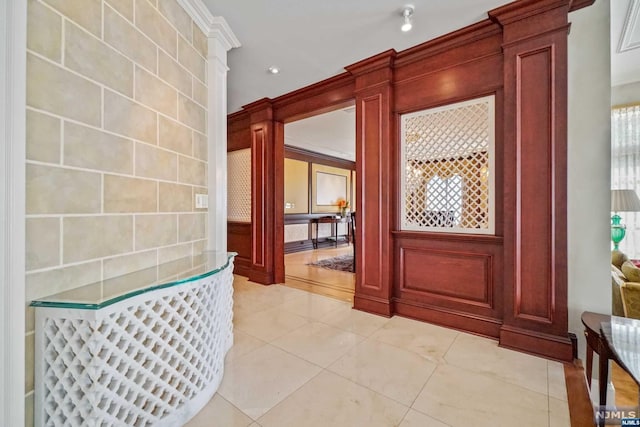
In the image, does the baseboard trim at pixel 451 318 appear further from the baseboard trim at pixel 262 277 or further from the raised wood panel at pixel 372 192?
the baseboard trim at pixel 262 277

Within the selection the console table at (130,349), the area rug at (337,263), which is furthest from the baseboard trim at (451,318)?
the area rug at (337,263)

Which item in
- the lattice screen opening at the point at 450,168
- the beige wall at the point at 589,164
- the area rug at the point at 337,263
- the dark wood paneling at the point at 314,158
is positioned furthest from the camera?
the dark wood paneling at the point at 314,158

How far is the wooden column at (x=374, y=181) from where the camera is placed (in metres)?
2.74

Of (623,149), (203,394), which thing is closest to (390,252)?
(203,394)

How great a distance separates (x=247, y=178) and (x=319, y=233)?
3.73 m

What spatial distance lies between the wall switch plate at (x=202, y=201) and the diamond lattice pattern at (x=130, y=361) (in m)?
0.72

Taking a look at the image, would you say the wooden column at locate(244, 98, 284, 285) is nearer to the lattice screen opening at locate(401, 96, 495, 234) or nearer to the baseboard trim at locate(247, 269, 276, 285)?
the baseboard trim at locate(247, 269, 276, 285)

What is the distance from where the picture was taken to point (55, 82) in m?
1.10

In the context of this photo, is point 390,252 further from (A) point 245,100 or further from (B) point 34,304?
(A) point 245,100

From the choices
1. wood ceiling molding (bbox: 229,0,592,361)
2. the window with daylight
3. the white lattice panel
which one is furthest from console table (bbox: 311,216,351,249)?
the window with daylight

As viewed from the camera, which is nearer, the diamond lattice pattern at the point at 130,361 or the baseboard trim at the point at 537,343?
the diamond lattice pattern at the point at 130,361

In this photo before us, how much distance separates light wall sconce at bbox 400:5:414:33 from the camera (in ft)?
6.74

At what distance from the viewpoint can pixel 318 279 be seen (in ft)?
13.9

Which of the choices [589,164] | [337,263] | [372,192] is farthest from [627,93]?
[337,263]
